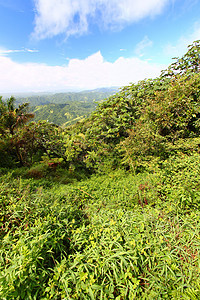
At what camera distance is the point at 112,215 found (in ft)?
7.23

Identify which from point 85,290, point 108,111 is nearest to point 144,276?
point 85,290

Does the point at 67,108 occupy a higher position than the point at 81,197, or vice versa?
the point at 67,108

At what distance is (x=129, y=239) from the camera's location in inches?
63.3

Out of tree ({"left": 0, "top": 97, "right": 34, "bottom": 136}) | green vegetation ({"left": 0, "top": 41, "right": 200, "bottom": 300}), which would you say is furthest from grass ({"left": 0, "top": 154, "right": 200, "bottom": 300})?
tree ({"left": 0, "top": 97, "right": 34, "bottom": 136})

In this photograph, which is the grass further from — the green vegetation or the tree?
the tree

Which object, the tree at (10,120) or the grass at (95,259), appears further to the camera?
the tree at (10,120)

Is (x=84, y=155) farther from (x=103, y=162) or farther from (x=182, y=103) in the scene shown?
(x=182, y=103)

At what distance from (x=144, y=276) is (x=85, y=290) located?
616 mm

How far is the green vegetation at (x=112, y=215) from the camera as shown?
1273 mm

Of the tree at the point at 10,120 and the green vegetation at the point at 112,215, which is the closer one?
the green vegetation at the point at 112,215

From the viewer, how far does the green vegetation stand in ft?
4.18

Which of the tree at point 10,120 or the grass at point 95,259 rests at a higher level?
the tree at point 10,120

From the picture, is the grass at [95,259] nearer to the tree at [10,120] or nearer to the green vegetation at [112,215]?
the green vegetation at [112,215]

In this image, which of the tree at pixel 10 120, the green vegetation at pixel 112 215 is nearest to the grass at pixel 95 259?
the green vegetation at pixel 112 215
